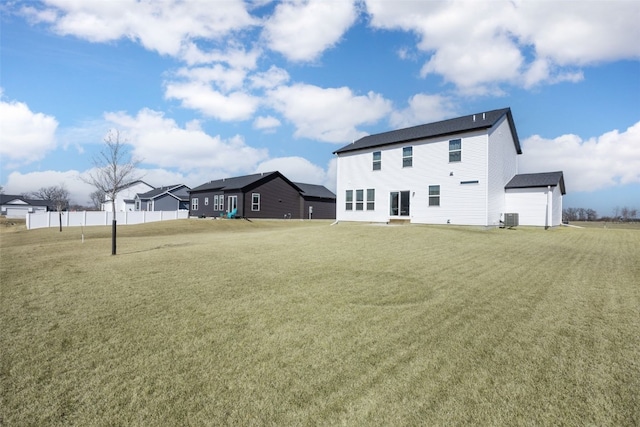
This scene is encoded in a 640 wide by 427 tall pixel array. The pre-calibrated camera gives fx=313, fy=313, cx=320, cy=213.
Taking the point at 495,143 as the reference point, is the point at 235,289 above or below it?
below

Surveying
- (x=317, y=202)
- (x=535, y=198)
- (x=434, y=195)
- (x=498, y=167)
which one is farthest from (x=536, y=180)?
(x=317, y=202)

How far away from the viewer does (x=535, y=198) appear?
74.1 feet

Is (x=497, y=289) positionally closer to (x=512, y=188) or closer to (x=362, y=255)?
(x=362, y=255)

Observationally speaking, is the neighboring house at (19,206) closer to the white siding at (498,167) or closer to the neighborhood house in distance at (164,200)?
the neighborhood house in distance at (164,200)

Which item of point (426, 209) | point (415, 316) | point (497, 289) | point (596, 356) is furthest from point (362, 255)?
point (426, 209)

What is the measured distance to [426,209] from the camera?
23.2 metres

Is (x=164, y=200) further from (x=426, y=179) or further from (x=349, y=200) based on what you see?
(x=426, y=179)

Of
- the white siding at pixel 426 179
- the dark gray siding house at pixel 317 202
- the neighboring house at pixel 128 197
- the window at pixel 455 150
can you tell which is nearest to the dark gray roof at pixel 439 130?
Answer: the white siding at pixel 426 179

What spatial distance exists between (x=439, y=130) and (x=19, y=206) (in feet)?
354

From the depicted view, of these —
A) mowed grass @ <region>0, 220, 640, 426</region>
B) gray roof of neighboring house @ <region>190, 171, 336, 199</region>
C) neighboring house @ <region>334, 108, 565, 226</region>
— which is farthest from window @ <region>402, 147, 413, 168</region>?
gray roof of neighboring house @ <region>190, 171, 336, 199</region>

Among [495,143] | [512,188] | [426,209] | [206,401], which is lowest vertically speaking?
[206,401]

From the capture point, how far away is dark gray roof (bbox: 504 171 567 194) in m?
22.0

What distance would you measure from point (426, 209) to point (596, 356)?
19.8 m

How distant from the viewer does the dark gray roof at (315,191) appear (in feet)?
161
